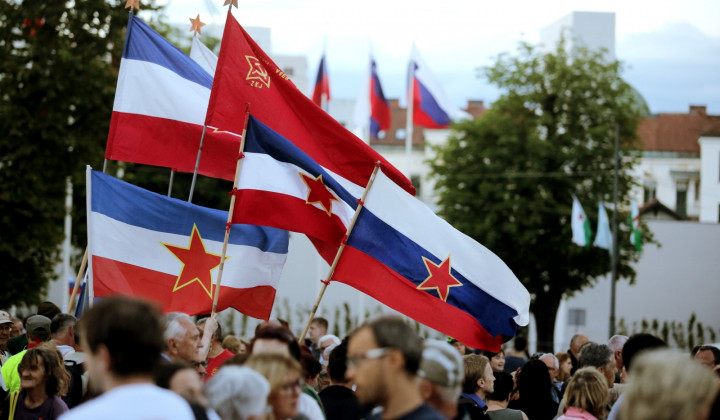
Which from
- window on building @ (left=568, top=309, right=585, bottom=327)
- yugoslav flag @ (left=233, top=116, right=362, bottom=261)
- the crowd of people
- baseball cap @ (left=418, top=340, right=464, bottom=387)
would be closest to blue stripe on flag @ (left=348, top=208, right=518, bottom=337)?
yugoslav flag @ (left=233, top=116, right=362, bottom=261)

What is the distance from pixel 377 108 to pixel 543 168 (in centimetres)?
643

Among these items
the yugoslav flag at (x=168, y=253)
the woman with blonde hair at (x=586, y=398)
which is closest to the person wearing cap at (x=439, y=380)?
the woman with blonde hair at (x=586, y=398)

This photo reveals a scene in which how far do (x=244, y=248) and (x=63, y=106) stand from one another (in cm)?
1530

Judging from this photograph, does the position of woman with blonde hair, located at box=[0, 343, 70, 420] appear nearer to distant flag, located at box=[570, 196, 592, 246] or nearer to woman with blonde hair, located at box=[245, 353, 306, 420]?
woman with blonde hair, located at box=[245, 353, 306, 420]

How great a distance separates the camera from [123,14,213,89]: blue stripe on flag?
10867 mm

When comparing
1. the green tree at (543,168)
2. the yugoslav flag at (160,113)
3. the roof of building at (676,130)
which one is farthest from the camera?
the roof of building at (676,130)

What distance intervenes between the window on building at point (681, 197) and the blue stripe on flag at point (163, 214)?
61367mm

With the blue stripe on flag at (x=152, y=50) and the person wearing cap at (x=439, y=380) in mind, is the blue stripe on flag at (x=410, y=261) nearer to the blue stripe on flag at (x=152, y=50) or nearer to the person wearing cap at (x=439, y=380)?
the blue stripe on flag at (x=152, y=50)

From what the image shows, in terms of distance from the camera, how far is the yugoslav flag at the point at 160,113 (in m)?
10.8

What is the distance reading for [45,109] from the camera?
24.0m

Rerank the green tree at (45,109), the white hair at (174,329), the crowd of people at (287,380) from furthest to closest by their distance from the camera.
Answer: the green tree at (45,109), the white hair at (174,329), the crowd of people at (287,380)

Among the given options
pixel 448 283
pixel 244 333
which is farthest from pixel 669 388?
pixel 244 333

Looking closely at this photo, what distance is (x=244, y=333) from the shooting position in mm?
→ 41125

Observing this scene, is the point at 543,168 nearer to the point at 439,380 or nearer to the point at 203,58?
the point at 203,58
